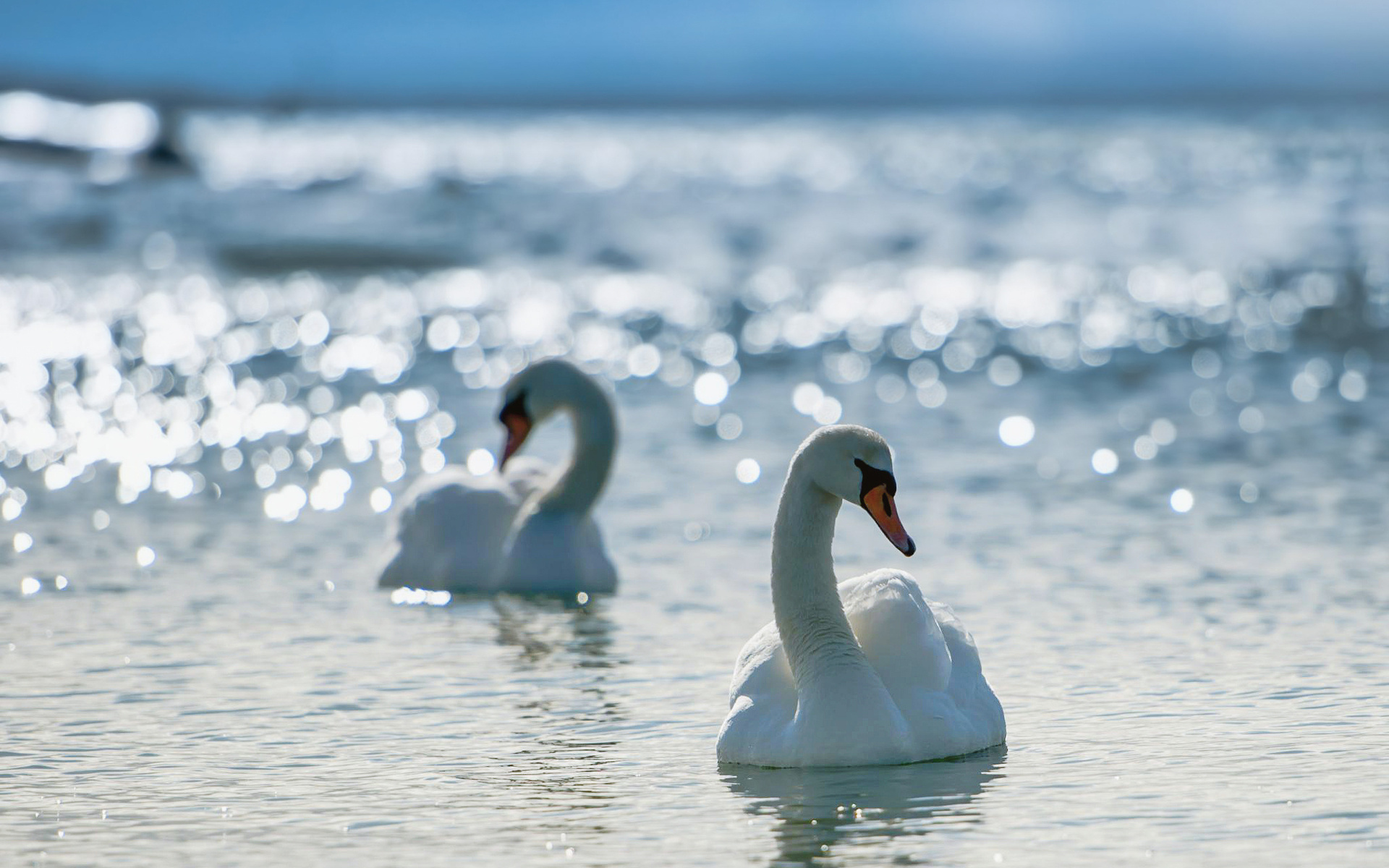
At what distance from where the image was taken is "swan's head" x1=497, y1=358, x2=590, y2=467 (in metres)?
10.7

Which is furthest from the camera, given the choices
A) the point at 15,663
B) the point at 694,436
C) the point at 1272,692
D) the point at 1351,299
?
the point at 1351,299

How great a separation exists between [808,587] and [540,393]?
14.6ft

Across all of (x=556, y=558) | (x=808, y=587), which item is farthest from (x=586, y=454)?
Result: (x=808, y=587)

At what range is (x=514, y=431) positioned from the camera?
10805 millimetres

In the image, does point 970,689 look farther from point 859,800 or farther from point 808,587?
point 859,800

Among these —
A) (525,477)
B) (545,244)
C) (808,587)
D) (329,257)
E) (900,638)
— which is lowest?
(900,638)

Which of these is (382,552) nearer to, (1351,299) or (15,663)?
(15,663)

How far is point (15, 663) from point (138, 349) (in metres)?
11.6

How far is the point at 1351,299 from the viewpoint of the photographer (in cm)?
2164

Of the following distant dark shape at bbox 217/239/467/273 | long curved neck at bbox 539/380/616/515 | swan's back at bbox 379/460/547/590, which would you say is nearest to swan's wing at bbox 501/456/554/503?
swan's back at bbox 379/460/547/590

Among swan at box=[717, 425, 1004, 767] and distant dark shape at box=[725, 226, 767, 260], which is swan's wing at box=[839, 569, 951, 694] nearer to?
swan at box=[717, 425, 1004, 767]

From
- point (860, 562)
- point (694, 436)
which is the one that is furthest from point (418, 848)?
point (694, 436)

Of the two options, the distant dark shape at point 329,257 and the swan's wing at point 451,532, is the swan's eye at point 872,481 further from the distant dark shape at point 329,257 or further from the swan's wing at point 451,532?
the distant dark shape at point 329,257

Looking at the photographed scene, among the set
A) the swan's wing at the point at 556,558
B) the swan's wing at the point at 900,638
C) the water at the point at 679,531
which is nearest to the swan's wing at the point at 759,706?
the water at the point at 679,531
